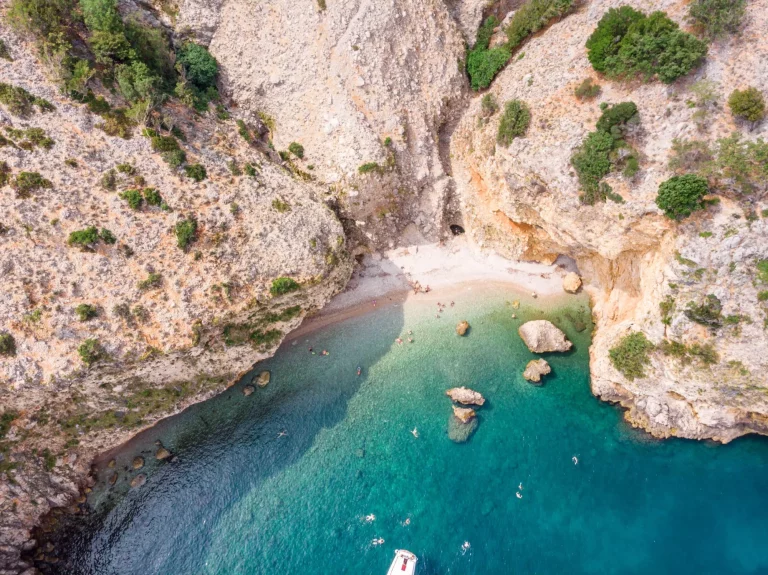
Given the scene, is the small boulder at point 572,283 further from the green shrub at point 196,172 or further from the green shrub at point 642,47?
the green shrub at point 196,172

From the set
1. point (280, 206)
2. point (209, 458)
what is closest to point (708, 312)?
point (280, 206)

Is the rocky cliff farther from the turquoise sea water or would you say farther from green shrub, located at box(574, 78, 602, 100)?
the turquoise sea water

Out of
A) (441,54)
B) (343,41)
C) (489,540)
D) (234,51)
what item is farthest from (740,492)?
(234,51)

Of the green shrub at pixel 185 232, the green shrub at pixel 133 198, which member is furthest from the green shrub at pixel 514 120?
the green shrub at pixel 133 198

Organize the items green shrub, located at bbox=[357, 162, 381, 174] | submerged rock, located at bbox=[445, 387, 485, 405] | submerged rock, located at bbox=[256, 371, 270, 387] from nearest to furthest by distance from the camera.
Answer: green shrub, located at bbox=[357, 162, 381, 174] < submerged rock, located at bbox=[445, 387, 485, 405] < submerged rock, located at bbox=[256, 371, 270, 387]

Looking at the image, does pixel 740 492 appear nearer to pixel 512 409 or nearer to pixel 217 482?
pixel 512 409

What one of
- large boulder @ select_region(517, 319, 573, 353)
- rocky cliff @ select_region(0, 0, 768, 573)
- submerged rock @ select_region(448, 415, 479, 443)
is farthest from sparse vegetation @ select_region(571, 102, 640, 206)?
submerged rock @ select_region(448, 415, 479, 443)
